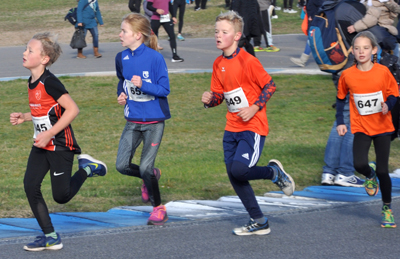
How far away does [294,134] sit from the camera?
9.07 m

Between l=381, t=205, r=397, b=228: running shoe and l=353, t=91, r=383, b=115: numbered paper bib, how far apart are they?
2.82 feet

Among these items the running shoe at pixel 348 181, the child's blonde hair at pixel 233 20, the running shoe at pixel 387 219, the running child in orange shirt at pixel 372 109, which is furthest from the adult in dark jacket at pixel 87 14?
the running shoe at pixel 387 219

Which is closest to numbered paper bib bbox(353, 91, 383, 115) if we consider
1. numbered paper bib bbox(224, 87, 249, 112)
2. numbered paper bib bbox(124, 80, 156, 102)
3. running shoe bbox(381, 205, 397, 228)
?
running shoe bbox(381, 205, 397, 228)

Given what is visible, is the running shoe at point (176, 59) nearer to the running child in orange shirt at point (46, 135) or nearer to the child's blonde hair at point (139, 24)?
the child's blonde hair at point (139, 24)

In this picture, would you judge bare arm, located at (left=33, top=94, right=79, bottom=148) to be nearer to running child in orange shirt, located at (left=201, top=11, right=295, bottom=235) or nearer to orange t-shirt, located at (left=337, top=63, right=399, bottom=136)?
running child in orange shirt, located at (left=201, top=11, right=295, bottom=235)

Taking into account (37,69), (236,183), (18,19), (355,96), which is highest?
(37,69)

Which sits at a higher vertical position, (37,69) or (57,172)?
(37,69)

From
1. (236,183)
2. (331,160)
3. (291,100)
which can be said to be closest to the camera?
(236,183)

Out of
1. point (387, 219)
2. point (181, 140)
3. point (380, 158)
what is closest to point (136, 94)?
point (380, 158)

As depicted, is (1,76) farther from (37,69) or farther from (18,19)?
(18,19)

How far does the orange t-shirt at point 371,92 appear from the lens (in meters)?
5.16

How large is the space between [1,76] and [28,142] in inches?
229

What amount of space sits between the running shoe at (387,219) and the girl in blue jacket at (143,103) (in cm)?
194

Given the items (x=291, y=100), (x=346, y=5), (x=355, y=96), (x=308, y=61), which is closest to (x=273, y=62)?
(x=308, y=61)
